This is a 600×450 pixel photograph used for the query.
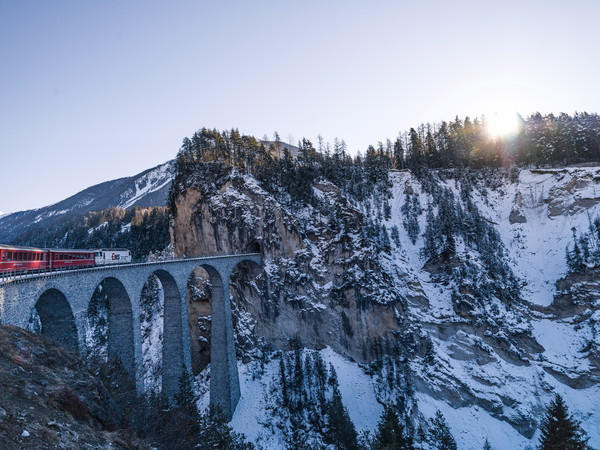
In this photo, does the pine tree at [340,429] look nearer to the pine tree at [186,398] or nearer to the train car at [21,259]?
the pine tree at [186,398]

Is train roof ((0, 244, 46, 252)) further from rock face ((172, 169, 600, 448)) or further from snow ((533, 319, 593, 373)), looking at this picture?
snow ((533, 319, 593, 373))

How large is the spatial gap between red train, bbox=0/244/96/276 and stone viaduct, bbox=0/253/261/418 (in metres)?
1.43

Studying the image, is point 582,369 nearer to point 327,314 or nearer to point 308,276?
point 327,314

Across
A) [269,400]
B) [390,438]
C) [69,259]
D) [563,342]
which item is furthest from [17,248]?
[563,342]

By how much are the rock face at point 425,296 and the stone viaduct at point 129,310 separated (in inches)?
394

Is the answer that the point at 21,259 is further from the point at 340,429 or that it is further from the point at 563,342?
the point at 563,342

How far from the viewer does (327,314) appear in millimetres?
46375

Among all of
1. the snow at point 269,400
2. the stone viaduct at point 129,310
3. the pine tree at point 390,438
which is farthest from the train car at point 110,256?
the pine tree at point 390,438

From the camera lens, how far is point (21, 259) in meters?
18.5

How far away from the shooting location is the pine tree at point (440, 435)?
27.6 m

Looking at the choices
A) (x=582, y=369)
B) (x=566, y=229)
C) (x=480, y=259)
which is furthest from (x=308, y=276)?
(x=566, y=229)

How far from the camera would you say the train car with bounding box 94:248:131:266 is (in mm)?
27394

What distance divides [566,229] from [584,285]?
12.8 meters

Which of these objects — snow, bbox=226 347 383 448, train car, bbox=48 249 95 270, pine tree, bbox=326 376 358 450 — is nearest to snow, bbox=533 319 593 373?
snow, bbox=226 347 383 448
